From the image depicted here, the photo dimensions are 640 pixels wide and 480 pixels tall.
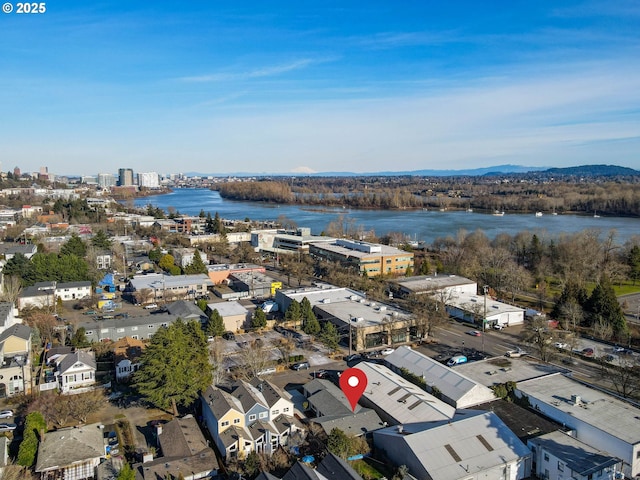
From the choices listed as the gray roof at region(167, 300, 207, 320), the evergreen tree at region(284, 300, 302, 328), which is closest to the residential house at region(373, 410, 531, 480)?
the evergreen tree at region(284, 300, 302, 328)

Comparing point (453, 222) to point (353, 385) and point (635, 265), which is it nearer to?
point (635, 265)

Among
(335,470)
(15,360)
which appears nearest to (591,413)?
(335,470)

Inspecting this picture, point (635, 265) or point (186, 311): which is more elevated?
point (635, 265)

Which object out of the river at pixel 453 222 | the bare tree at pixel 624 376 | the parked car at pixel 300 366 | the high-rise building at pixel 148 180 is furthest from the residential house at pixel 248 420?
the high-rise building at pixel 148 180

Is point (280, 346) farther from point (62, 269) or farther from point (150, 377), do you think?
point (62, 269)

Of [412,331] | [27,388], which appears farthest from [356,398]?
[27,388]
